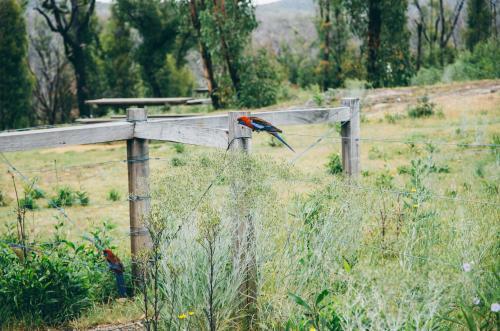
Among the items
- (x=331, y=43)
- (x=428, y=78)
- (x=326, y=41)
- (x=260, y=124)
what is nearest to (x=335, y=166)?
(x=260, y=124)

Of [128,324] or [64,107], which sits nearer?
[128,324]

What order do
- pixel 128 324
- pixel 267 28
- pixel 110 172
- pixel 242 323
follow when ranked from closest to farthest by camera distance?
1. pixel 242 323
2. pixel 128 324
3. pixel 110 172
4. pixel 267 28

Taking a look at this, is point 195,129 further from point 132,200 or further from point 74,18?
point 74,18

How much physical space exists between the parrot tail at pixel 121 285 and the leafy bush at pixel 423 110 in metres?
10.7

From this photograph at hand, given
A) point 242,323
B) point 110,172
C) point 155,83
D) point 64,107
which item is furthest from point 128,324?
point 64,107

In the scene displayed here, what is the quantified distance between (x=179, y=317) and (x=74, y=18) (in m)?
27.5

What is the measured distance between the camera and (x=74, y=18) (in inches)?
1115

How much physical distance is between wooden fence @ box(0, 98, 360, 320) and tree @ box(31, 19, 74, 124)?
34.7 meters

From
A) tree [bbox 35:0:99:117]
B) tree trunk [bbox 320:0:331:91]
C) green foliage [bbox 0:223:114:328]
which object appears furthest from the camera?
tree trunk [bbox 320:0:331:91]

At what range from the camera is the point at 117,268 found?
479cm

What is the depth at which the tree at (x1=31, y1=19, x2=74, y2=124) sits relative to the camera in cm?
3803

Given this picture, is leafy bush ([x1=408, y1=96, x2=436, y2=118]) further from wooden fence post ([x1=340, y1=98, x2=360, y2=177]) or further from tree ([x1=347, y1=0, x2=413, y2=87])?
wooden fence post ([x1=340, y1=98, x2=360, y2=177])

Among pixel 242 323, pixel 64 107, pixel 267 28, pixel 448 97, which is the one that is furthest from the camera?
pixel 267 28

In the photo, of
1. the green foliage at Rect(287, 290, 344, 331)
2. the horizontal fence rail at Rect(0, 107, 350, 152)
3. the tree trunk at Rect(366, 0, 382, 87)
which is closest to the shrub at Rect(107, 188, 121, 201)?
the horizontal fence rail at Rect(0, 107, 350, 152)
